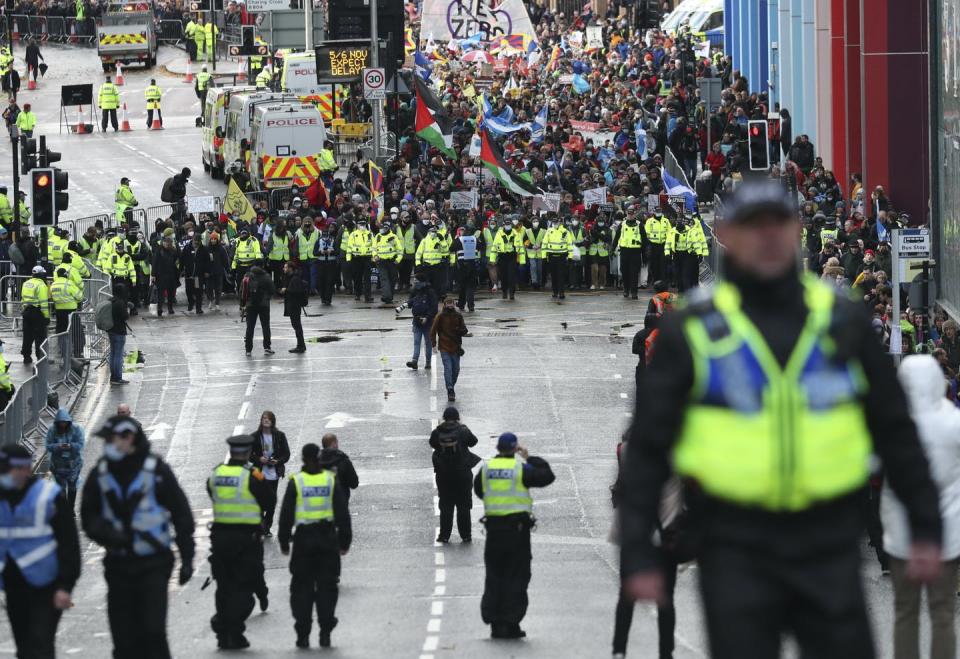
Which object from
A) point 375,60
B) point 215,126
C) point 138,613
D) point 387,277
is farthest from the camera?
point 215,126

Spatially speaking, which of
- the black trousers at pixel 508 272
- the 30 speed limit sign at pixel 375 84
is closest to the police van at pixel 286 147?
the 30 speed limit sign at pixel 375 84

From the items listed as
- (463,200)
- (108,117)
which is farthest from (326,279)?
(108,117)

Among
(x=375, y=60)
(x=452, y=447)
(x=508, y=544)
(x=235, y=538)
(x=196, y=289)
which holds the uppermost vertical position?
(x=375, y=60)

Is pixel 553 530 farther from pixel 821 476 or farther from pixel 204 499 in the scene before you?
pixel 821 476

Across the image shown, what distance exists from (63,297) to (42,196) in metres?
1.48

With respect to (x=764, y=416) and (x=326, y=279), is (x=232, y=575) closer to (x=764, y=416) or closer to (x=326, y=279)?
(x=764, y=416)

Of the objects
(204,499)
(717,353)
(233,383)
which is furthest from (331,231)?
(717,353)

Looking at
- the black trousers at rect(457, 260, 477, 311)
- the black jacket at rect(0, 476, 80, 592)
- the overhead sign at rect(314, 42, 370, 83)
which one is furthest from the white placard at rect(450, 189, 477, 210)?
the black jacket at rect(0, 476, 80, 592)

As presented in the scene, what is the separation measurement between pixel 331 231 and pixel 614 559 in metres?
19.9

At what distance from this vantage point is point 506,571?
14.9 metres

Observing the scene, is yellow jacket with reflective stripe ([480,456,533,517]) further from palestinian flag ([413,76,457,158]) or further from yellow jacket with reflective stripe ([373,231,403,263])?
palestinian flag ([413,76,457,158])

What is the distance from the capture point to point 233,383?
29.4 m

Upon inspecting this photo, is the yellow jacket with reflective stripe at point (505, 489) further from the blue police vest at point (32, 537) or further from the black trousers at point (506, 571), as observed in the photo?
the blue police vest at point (32, 537)

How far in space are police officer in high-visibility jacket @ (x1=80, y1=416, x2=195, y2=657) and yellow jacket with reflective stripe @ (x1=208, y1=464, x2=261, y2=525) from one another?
3.99 metres
